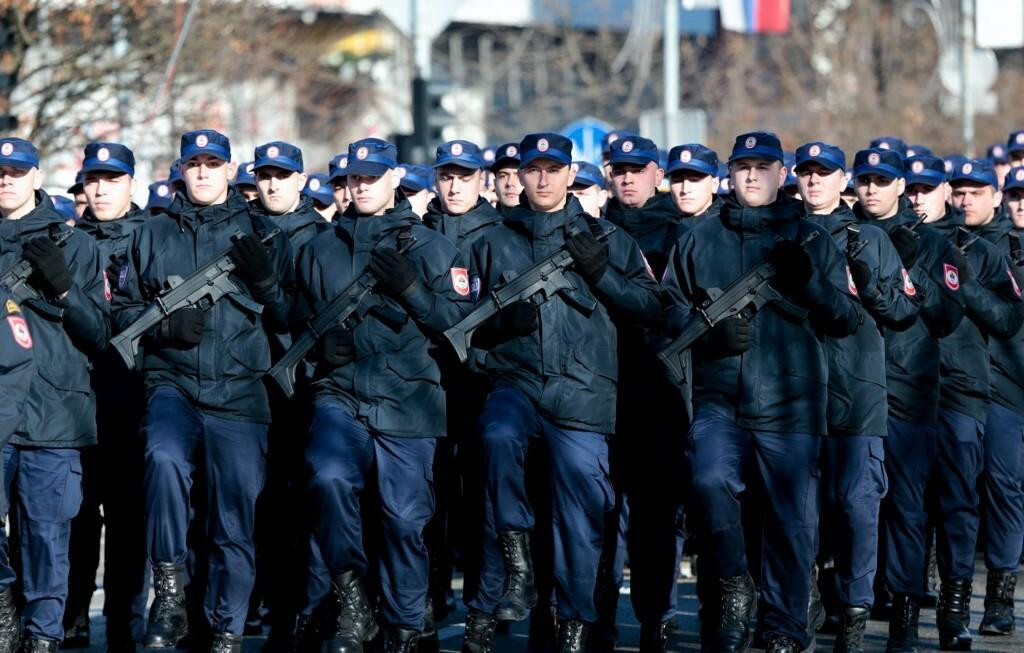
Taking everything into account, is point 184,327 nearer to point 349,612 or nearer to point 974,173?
point 349,612

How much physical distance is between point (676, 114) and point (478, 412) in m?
12.2

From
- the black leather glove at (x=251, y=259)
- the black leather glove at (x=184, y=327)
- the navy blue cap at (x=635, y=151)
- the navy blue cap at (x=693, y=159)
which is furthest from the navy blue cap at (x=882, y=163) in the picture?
the black leather glove at (x=184, y=327)

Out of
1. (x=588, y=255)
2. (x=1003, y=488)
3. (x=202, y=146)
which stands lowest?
(x=1003, y=488)

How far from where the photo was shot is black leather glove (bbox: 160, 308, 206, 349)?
9703 mm

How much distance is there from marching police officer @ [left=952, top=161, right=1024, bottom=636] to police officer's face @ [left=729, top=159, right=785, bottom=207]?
7.14ft

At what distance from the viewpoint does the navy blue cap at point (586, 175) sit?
1255 centimetres

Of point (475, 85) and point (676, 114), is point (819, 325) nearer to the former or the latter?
point (676, 114)

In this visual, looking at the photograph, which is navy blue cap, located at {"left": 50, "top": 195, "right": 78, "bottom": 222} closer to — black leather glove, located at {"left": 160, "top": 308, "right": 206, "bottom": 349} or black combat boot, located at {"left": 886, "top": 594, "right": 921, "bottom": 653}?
black leather glove, located at {"left": 160, "top": 308, "right": 206, "bottom": 349}

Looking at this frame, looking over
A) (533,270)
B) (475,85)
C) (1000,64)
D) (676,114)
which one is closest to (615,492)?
(533,270)

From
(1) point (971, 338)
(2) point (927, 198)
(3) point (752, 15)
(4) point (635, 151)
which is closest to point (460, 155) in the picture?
(4) point (635, 151)

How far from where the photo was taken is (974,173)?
484 inches

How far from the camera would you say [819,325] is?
9758 millimetres

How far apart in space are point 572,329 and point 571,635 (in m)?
1.41

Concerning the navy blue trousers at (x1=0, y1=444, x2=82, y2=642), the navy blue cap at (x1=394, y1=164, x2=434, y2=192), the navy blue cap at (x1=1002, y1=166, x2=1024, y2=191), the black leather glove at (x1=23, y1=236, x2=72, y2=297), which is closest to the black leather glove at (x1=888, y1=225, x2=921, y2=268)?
the navy blue cap at (x1=1002, y1=166, x2=1024, y2=191)
